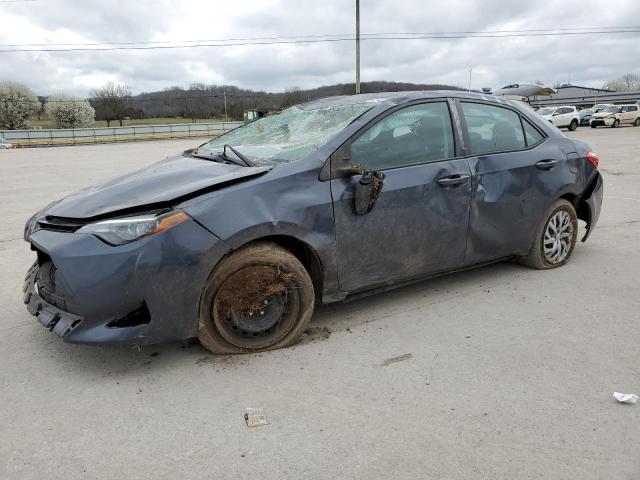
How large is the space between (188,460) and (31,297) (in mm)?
1679

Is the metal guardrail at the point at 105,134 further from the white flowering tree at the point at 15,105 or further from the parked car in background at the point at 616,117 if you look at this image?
the parked car in background at the point at 616,117

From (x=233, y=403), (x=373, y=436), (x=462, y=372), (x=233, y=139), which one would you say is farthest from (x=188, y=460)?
(x=233, y=139)

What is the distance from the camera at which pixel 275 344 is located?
341cm

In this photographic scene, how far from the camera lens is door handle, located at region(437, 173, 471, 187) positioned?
3.88 metres

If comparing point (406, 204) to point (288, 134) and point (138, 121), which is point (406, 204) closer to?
point (288, 134)

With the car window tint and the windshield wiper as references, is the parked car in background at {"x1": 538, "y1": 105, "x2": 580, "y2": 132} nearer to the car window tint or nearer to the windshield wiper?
the car window tint

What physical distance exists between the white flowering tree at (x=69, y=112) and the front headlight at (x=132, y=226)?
79.8 metres

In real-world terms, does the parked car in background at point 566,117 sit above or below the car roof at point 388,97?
above

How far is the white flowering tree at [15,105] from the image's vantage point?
229ft

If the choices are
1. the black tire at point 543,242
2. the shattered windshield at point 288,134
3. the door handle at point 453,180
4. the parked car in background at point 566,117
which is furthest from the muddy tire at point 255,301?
the parked car in background at point 566,117

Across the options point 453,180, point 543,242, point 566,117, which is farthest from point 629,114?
point 453,180

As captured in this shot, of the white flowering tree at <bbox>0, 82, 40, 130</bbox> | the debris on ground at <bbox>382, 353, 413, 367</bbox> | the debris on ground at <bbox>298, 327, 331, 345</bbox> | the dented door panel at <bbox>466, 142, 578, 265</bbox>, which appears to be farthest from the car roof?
the white flowering tree at <bbox>0, 82, 40, 130</bbox>

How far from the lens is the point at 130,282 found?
2.86m

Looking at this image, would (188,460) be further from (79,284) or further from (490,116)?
(490,116)
